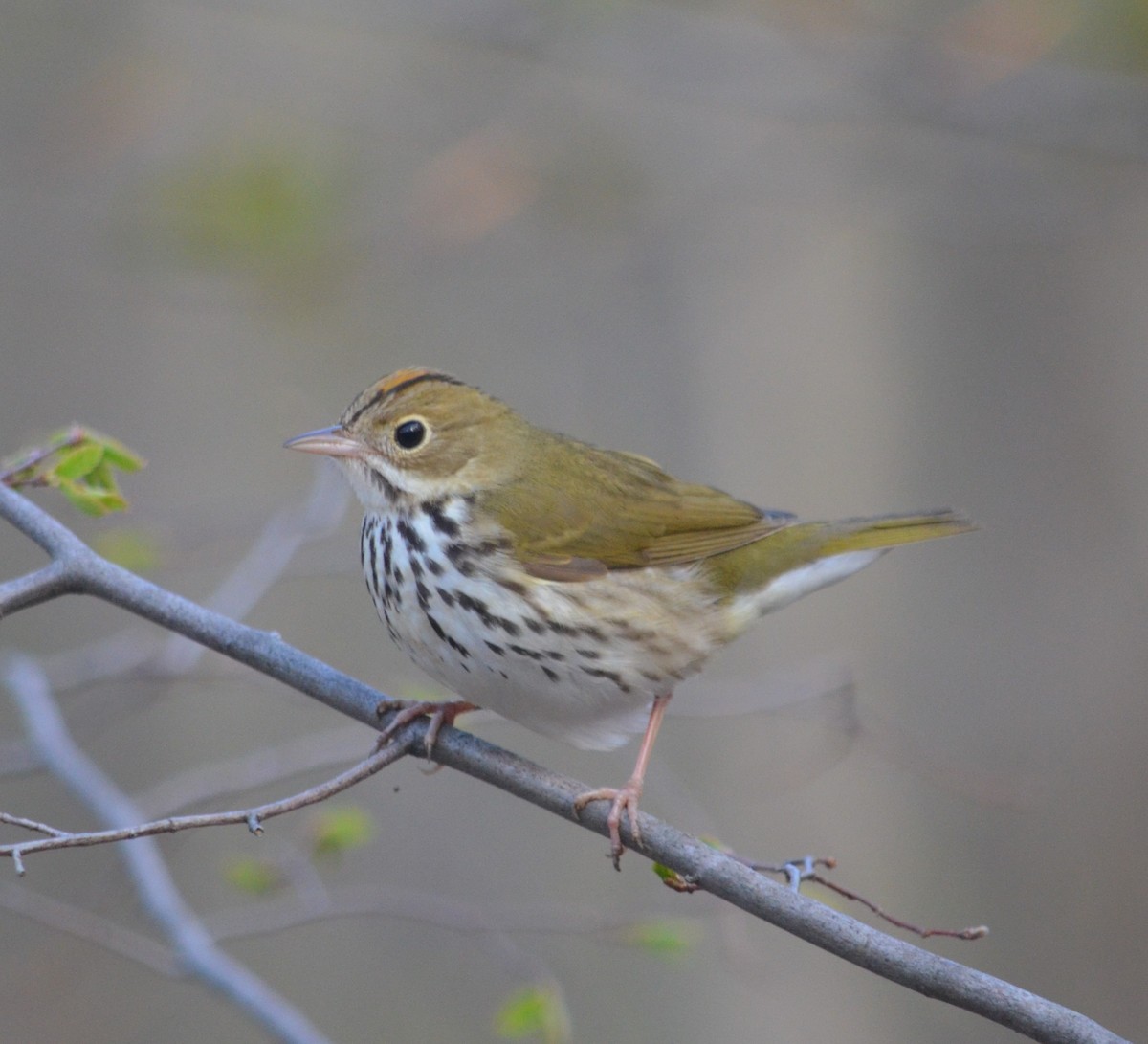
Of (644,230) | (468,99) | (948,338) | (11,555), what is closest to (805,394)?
(948,338)

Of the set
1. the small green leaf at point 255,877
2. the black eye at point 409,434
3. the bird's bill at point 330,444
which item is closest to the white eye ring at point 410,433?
the black eye at point 409,434

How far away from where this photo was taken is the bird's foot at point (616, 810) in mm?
2797

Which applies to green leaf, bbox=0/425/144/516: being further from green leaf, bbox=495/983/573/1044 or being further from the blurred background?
the blurred background

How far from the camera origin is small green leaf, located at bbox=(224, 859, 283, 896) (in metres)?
4.12

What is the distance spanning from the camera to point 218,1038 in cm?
655

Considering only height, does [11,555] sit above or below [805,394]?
below

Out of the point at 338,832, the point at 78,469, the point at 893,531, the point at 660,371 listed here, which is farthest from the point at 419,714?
the point at 660,371

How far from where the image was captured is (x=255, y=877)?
4.15 m

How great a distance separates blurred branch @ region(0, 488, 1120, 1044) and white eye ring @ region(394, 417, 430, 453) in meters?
0.82

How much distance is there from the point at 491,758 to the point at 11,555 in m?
4.57

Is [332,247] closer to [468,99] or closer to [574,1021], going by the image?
[468,99]

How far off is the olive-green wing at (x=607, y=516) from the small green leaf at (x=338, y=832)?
1183 millimetres

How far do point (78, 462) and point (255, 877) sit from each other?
1659 millimetres

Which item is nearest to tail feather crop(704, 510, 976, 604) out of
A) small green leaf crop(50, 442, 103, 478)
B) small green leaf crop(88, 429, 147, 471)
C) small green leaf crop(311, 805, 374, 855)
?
small green leaf crop(311, 805, 374, 855)
